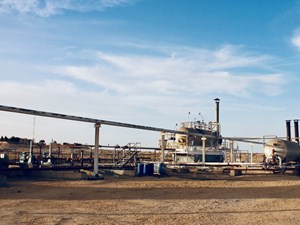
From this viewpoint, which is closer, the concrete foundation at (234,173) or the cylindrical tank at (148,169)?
the cylindrical tank at (148,169)

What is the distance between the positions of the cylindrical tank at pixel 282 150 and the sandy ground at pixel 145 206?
406 inches

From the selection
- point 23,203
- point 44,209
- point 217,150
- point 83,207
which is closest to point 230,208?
point 83,207

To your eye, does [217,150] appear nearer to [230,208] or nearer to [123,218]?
[230,208]

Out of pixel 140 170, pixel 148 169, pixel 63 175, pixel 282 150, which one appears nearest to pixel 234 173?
pixel 282 150

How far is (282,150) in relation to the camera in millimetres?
25844

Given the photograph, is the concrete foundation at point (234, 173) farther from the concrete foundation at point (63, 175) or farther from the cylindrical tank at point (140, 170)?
the concrete foundation at point (63, 175)

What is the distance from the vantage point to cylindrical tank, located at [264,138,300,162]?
84.7ft

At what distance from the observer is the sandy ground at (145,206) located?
356 inches

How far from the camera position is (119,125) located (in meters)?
22.7

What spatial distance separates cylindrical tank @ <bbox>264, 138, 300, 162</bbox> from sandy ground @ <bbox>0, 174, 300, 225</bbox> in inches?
406

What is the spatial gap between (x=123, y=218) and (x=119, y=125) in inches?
539

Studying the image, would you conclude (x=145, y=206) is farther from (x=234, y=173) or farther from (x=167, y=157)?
(x=167, y=157)

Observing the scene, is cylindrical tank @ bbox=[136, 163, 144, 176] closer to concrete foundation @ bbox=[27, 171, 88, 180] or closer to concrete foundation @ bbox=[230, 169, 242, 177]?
concrete foundation @ bbox=[27, 171, 88, 180]

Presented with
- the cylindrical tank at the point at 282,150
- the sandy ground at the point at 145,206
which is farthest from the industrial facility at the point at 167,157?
the sandy ground at the point at 145,206
